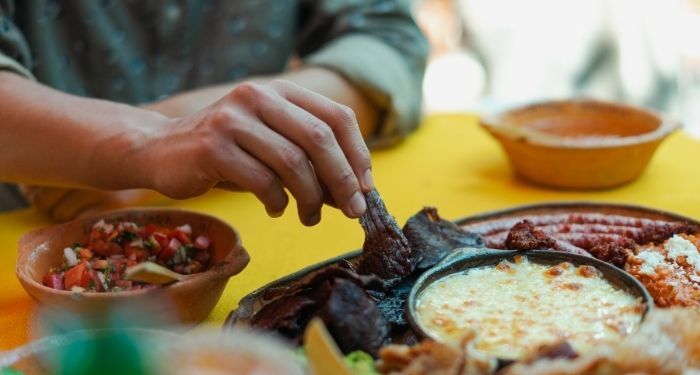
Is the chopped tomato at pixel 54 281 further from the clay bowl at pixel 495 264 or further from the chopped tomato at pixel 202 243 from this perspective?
the clay bowl at pixel 495 264

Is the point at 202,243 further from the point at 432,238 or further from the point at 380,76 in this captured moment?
the point at 380,76

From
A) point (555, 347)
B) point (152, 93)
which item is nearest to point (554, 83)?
point (152, 93)

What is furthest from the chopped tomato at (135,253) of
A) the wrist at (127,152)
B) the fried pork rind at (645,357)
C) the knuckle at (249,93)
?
the fried pork rind at (645,357)

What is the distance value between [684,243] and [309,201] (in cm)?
64

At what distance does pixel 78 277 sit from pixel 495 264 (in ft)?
2.28

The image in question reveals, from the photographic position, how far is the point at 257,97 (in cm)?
136

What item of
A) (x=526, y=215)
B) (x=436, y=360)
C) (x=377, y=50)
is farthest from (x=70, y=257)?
(x=377, y=50)

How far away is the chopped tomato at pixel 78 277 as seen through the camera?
141 cm

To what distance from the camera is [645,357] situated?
3.26 ft

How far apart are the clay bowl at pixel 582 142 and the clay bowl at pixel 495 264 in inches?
26.2

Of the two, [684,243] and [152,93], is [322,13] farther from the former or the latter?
[684,243]

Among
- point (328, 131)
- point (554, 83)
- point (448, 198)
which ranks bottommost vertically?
point (554, 83)

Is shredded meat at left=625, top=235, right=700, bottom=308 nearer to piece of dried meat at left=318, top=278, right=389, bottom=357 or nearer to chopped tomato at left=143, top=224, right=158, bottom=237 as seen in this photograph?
piece of dried meat at left=318, top=278, right=389, bottom=357

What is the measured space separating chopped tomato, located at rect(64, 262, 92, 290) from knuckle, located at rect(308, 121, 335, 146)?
0.45 meters
